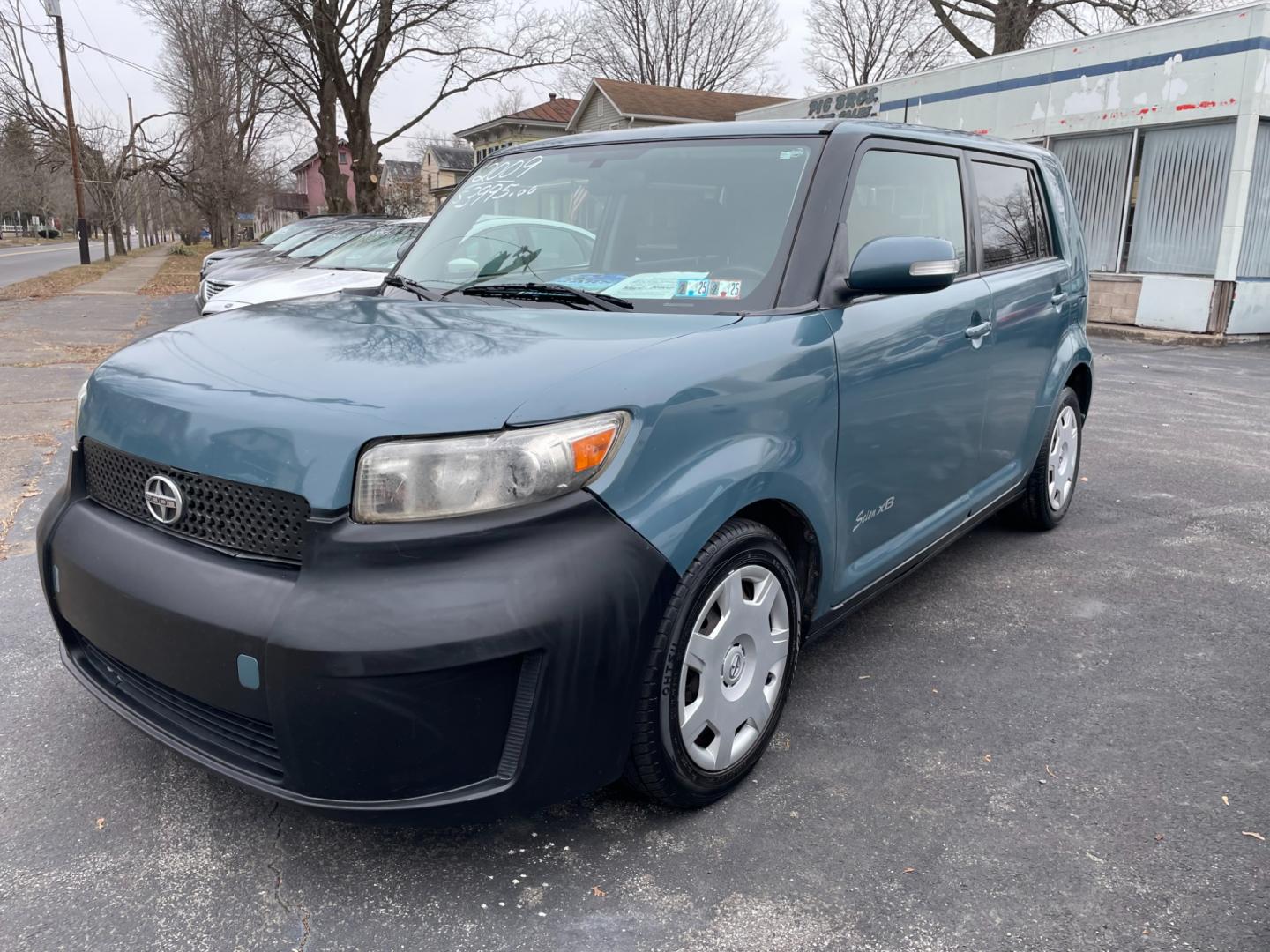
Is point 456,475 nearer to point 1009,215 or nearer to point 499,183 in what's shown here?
point 499,183

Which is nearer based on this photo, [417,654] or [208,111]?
[417,654]

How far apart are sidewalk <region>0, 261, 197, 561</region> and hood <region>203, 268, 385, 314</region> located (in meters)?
1.56

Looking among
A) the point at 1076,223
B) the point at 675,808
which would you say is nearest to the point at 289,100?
the point at 1076,223

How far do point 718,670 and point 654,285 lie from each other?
3.70 feet

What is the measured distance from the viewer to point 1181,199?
14.0 metres

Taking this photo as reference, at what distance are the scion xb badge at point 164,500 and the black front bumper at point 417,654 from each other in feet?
0.25

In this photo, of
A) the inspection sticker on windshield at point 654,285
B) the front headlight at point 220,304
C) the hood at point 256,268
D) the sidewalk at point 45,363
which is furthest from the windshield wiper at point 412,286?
the hood at point 256,268

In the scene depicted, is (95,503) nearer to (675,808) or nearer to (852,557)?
(675,808)

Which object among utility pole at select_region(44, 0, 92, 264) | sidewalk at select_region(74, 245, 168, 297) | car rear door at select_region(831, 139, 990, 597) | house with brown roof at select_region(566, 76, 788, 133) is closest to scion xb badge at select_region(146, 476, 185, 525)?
car rear door at select_region(831, 139, 990, 597)

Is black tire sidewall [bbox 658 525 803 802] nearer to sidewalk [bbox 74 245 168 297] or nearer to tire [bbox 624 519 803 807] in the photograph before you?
tire [bbox 624 519 803 807]

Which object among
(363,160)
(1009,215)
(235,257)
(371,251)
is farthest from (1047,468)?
(363,160)

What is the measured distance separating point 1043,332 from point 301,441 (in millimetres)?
3370

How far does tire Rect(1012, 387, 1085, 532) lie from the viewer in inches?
179

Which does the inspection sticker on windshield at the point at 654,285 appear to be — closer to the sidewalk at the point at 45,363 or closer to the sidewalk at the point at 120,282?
the sidewalk at the point at 45,363
